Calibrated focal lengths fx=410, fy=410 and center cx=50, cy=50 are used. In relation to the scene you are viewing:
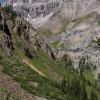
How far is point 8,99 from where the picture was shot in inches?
1918

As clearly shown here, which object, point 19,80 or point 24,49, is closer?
point 19,80

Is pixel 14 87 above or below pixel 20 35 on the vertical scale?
above

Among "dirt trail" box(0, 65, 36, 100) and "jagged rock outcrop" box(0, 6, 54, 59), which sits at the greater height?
"dirt trail" box(0, 65, 36, 100)

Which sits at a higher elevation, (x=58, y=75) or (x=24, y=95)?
(x=24, y=95)

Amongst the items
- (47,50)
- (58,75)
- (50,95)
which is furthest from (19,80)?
(47,50)

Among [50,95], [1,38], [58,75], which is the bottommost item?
[58,75]

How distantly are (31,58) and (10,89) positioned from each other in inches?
3813

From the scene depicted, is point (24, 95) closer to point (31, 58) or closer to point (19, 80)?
point (19, 80)

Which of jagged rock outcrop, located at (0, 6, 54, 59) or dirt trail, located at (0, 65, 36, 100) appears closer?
dirt trail, located at (0, 65, 36, 100)

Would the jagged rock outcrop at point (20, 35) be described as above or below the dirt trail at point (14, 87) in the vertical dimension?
below

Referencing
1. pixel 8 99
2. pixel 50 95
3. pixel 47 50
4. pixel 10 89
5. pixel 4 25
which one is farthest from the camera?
pixel 47 50

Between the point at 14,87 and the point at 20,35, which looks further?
the point at 20,35

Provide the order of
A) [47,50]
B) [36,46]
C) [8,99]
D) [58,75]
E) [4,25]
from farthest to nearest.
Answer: [47,50], [36,46], [58,75], [4,25], [8,99]

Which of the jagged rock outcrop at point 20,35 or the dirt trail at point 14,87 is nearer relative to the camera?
the dirt trail at point 14,87
